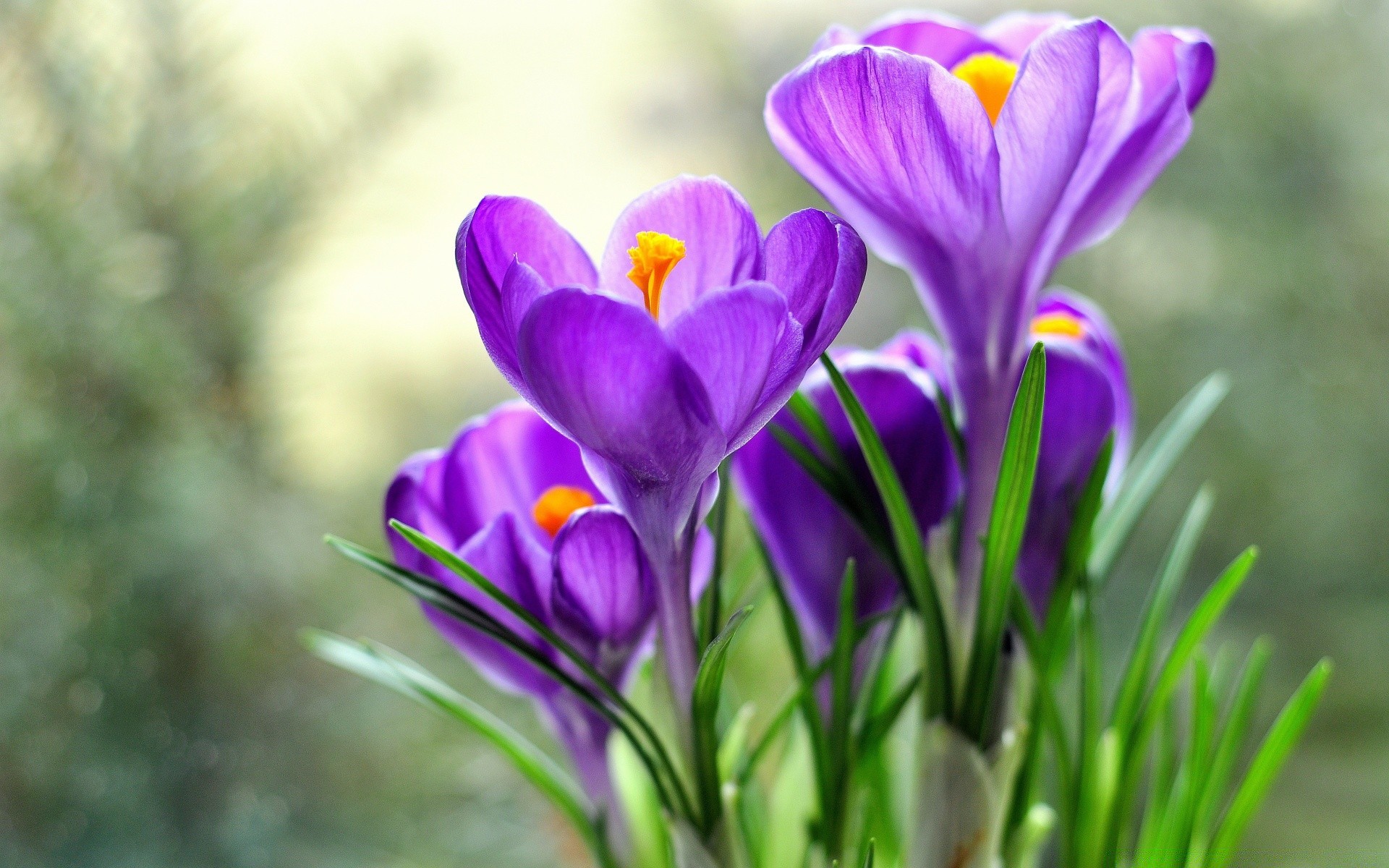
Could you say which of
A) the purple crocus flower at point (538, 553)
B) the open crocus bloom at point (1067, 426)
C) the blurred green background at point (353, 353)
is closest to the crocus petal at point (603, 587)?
the purple crocus flower at point (538, 553)

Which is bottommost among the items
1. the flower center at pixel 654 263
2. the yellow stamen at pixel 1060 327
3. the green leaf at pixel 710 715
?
the green leaf at pixel 710 715

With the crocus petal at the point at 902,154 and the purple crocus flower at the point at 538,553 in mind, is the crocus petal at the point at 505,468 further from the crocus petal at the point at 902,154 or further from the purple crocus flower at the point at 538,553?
the crocus petal at the point at 902,154

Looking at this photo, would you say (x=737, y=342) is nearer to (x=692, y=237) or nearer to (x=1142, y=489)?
(x=692, y=237)

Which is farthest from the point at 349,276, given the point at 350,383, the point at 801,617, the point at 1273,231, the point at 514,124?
the point at 1273,231

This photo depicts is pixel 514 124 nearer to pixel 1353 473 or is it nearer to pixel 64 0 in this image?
pixel 64 0

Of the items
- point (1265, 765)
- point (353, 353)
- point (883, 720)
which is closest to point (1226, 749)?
point (1265, 765)
